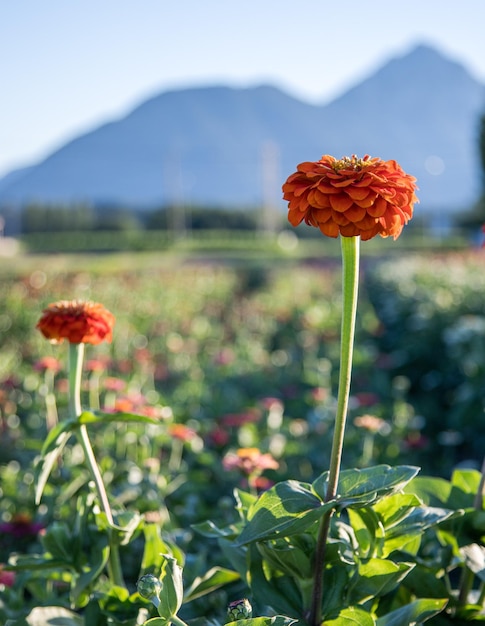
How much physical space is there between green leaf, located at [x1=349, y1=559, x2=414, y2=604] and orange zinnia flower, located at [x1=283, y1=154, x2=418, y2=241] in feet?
1.69

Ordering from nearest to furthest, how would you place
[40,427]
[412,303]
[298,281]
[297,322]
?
[40,427]
[412,303]
[297,322]
[298,281]

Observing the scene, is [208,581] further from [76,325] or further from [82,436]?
[76,325]

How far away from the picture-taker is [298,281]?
9.09 meters

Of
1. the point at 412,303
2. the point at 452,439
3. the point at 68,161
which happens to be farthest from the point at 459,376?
the point at 68,161

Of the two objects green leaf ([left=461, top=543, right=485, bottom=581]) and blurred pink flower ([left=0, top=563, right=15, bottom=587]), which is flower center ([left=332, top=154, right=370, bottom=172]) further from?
blurred pink flower ([left=0, top=563, right=15, bottom=587])

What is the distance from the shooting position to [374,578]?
119 centimetres

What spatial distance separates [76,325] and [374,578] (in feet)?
2.11

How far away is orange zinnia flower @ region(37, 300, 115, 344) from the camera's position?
132 cm

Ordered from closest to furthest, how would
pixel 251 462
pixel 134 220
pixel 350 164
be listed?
1. pixel 350 164
2. pixel 251 462
3. pixel 134 220

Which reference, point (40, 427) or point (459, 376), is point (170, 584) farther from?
point (459, 376)

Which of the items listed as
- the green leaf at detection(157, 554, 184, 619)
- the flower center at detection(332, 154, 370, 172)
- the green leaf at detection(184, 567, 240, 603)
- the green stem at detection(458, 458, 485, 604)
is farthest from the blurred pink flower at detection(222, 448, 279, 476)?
the flower center at detection(332, 154, 370, 172)

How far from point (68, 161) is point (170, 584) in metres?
206

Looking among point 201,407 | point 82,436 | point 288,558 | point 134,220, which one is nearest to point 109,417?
point 82,436

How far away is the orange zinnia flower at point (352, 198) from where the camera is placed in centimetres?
98
